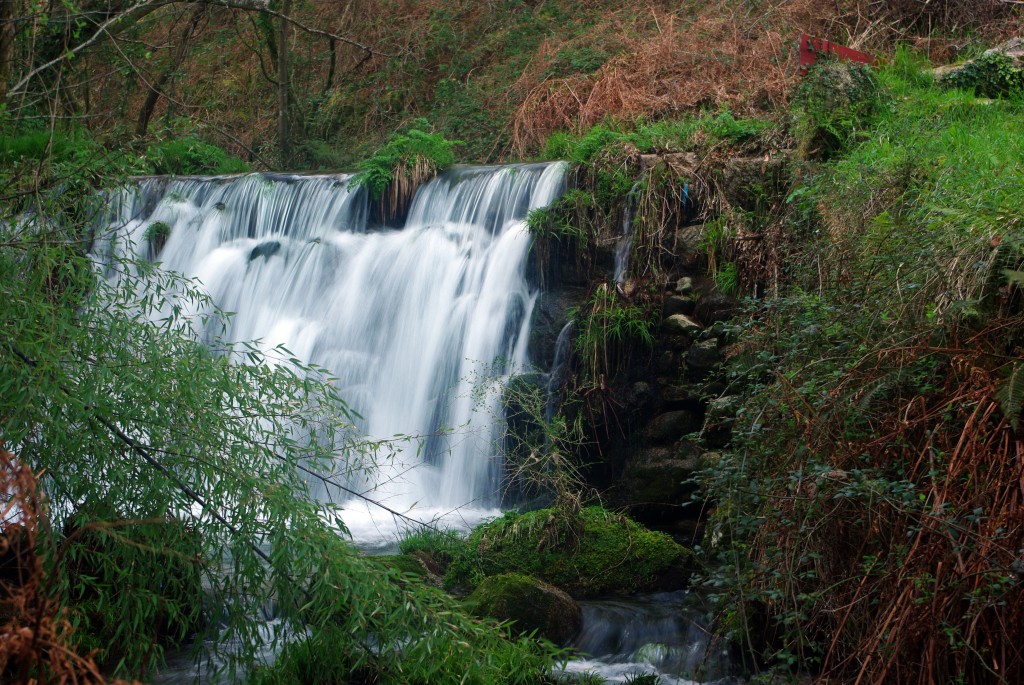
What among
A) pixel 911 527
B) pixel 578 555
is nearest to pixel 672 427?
pixel 578 555

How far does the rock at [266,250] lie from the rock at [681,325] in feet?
16.3

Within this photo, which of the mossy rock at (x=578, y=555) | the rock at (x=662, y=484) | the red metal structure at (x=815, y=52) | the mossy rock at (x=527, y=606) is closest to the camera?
the mossy rock at (x=527, y=606)

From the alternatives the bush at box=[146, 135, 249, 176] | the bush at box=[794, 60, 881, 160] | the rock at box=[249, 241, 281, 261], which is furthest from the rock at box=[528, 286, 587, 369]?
the bush at box=[146, 135, 249, 176]

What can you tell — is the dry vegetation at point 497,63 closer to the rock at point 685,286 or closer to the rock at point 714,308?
the rock at point 685,286

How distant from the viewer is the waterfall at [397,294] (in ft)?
26.7

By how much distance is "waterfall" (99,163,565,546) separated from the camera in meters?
8.14

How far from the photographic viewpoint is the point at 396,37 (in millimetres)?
17891

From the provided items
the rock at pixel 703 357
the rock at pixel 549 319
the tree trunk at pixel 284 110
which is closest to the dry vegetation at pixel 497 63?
the tree trunk at pixel 284 110

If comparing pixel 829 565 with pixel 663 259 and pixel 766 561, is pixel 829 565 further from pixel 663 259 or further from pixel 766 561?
pixel 663 259

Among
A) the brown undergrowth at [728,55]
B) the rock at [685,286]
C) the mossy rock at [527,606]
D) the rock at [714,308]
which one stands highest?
the brown undergrowth at [728,55]

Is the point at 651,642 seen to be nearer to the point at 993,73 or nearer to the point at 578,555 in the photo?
the point at 578,555

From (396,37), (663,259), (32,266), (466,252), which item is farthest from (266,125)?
(32,266)

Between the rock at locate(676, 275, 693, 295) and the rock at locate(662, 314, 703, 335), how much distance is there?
23cm

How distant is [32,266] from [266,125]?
48.7ft
